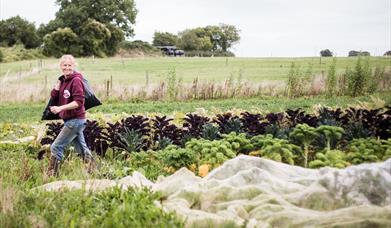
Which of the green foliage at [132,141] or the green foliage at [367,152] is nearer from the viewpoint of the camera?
the green foliage at [367,152]

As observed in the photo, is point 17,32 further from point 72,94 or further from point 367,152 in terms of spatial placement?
point 367,152

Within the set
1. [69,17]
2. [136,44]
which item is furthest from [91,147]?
[136,44]

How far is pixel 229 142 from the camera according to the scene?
5547 mm

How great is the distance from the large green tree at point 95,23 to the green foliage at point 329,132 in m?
52.0

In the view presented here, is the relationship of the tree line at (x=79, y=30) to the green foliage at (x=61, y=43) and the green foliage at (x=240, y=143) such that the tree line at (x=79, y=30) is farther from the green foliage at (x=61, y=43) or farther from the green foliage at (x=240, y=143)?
the green foliage at (x=240, y=143)

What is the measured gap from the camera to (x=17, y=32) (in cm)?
5994

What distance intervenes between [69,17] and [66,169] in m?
56.7

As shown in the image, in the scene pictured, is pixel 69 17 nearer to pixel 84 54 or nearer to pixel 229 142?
pixel 84 54

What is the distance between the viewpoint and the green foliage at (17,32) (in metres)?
59.7

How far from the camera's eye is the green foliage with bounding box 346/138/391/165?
4422 mm

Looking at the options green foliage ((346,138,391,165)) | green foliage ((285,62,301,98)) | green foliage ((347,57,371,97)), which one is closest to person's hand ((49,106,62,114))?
green foliage ((346,138,391,165))

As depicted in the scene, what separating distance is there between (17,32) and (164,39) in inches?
1256

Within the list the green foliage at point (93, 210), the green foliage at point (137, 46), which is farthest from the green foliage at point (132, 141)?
the green foliage at point (137, 46)

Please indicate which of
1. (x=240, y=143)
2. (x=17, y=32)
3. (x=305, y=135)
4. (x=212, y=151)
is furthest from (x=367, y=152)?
(x=17, y=32)
